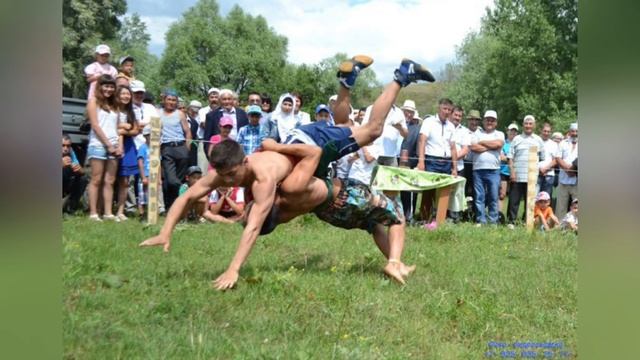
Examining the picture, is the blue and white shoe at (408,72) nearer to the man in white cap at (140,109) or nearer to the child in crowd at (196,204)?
the child in crowd at (196,204)

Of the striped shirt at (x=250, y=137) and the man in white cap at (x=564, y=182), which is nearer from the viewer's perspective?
the striped shirt at (x=250, y=137)

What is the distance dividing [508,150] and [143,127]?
6025mm

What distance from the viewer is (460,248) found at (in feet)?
20.0

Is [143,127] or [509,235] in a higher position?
[143,127]

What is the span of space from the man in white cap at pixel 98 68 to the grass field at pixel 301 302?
1698 millimetres

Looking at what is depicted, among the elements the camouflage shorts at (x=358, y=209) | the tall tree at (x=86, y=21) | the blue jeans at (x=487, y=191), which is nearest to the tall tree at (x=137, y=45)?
the tall tree at (x=86, y=21)

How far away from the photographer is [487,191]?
8.81 m

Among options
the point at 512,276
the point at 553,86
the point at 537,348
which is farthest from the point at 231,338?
the point at 553,86

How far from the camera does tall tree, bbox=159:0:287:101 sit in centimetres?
3195

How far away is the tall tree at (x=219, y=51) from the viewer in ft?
105

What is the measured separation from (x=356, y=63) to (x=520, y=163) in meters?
5.01
